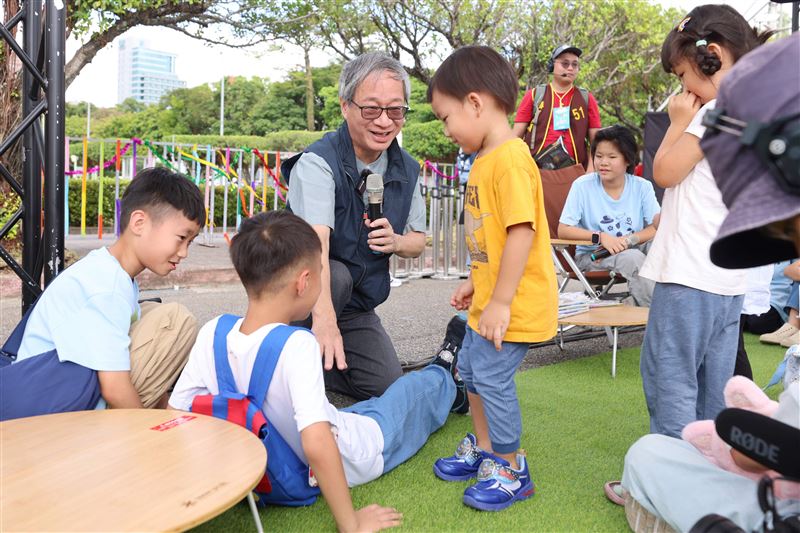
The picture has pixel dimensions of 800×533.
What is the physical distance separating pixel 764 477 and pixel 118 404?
1795 millimetres

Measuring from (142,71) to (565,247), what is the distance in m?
141

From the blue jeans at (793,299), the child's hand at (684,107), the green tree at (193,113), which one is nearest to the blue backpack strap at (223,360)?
the child's hand at (684,107)

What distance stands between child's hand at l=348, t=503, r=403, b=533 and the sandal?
2.19ft

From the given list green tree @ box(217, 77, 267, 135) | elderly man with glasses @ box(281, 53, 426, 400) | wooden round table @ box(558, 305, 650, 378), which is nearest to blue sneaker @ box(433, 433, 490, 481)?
elderly man with glasses @ box(281, 53, 426, 400)

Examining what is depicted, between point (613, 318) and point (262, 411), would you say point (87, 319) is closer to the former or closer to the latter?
point (262, 411)

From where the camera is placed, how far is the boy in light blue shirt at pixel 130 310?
7.28 ft

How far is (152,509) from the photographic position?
1455 millimetres

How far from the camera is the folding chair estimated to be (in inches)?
182

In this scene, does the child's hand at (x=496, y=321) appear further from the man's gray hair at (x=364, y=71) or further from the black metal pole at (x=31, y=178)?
the black metal pole at (x=31, y=178)

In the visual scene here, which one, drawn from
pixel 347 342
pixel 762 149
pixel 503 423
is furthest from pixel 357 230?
pixel 762 149

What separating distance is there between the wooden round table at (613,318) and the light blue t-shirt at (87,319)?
236 cm

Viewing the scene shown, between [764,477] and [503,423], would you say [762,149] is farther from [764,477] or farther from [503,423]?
[503,423]

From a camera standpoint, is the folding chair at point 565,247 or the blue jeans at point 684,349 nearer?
the blue jeans at point 684,349

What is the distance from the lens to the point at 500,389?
227 cm
